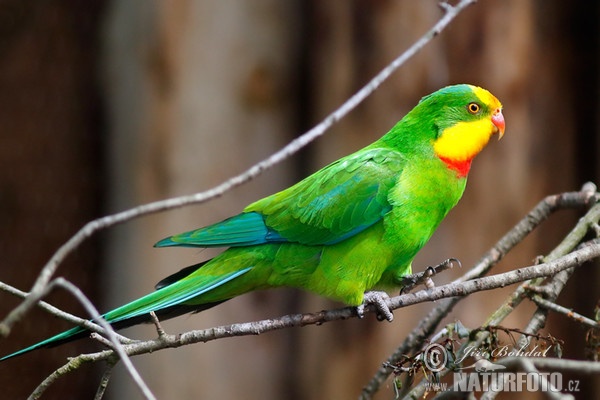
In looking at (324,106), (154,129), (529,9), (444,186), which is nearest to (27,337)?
(154,129)

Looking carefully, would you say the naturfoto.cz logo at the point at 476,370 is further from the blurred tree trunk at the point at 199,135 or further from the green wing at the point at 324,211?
the blurred tree trunk at the point at 199,135

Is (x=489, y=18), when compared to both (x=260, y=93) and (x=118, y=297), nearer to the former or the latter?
(x=260, y=93)

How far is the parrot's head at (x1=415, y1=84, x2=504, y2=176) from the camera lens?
212 centimetres

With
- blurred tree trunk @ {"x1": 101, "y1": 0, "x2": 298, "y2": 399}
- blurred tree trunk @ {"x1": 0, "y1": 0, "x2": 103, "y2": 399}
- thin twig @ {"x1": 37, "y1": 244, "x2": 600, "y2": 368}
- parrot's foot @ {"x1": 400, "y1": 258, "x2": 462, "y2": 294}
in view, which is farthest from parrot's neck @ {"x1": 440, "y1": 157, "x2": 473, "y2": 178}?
blurred tree trunk @ {"x1": 0, "y1": 0, "x2": 103, "y2": 399}

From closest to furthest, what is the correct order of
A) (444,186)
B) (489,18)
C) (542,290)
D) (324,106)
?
(542,290) < (444,186) < (489,18) < (324,106)

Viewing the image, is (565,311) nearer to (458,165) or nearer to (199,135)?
(458,165)

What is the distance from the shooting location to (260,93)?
3115mm

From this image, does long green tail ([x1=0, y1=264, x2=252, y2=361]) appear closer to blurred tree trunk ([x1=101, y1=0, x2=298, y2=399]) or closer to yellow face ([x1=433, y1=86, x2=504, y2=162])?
yellow face ([x1=433, y1=86, x2=504, y2=162])

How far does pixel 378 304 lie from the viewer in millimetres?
2008

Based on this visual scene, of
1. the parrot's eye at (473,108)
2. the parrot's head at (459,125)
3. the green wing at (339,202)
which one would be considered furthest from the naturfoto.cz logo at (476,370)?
the parrot's eye at (473,108)

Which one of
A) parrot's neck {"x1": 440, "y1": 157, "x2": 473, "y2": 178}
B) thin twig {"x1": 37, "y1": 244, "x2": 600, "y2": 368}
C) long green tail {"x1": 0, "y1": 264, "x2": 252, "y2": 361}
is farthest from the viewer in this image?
parrot's neck {"x1": 440, "y1": 157, "x2": 473, "y2": 178}

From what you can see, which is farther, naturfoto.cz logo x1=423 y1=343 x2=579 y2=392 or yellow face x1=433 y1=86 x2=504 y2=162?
yellow face x1=433 y1=86 x2=504 y2=162

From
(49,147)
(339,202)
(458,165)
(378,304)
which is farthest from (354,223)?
(49,147)

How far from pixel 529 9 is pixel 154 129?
4.95 ft
